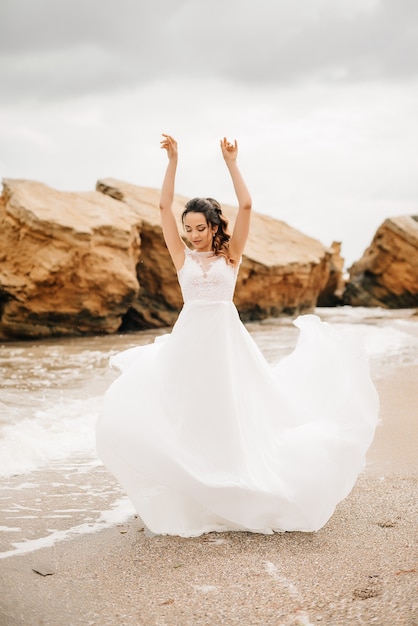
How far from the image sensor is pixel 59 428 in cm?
675

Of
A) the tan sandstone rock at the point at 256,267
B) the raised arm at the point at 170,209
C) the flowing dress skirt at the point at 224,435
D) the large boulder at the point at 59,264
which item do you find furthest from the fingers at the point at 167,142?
the tan sandstone rock at the point at 256,267

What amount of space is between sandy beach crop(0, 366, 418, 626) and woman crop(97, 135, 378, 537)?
197 millimetres

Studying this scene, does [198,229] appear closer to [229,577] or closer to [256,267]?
[229,577]

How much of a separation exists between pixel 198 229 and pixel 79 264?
416 inches

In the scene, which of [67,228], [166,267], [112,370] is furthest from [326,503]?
[166,267]

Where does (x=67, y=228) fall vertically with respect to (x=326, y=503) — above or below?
above

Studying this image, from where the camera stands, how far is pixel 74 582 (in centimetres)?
328

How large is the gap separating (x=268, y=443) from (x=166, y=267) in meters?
13.2

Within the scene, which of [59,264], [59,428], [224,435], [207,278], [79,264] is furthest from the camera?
[79,264]

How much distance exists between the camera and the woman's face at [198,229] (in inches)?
161

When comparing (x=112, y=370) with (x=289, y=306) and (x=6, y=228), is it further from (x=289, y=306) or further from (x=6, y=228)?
(x=289, y=306)

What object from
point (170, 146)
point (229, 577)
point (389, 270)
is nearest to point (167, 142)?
point (170, 146)

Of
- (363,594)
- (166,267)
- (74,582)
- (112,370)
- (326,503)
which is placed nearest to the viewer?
(363,594)

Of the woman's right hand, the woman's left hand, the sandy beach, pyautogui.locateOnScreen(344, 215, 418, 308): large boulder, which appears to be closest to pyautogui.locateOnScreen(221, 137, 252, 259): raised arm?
the woman's left hand
